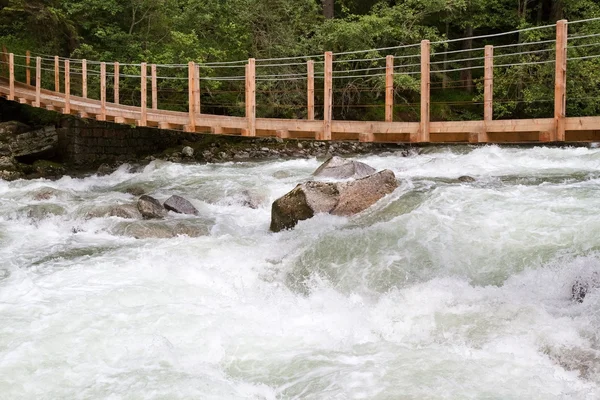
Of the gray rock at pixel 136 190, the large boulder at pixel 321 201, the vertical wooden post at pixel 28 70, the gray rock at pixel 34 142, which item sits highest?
Result: the vertical wooden post at pixel 28 70

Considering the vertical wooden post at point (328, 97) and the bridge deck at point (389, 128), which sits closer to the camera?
the bridge deck at point (389, 128)

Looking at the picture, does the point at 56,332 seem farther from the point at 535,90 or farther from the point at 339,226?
the point at 535,90

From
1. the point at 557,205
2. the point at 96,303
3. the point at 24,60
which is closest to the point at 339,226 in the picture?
the point at 557,205

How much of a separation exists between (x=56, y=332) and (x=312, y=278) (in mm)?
2737

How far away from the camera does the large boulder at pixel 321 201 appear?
925 cm

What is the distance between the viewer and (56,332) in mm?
5793

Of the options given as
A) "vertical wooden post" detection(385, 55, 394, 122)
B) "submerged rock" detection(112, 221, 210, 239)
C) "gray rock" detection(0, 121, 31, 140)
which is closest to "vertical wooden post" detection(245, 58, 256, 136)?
"submerged rock" detection(112, 221, 210, 239)

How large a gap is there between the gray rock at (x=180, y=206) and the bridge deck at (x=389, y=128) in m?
1.35

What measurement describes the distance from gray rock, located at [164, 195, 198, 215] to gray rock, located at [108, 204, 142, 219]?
577 millimetres

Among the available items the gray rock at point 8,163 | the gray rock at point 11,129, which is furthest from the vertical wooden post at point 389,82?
the gray rock at point 11,129

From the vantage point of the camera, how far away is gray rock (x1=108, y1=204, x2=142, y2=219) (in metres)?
10.6

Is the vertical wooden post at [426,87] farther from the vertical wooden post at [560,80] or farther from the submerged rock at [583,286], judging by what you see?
the submerged rock at [583,286]

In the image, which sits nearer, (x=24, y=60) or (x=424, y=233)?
(x=424, y=233)

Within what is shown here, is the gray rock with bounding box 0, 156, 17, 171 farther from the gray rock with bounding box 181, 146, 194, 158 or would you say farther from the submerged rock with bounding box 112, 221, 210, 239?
the submerged rock with bounding box 112, 221, 210, 239
